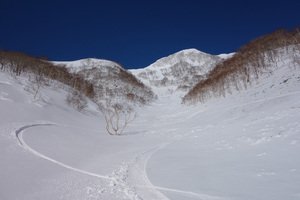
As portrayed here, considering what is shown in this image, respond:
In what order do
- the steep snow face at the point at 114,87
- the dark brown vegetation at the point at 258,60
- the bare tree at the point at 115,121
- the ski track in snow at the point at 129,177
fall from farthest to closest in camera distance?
the steep snow face at the point at 114,87
the dark brown vegetation at the point at 258,60
the bare tree at the point at 115,121
the ski track in snow at the point at 129,177

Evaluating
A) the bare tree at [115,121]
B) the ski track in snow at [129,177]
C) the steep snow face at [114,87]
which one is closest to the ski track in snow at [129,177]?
the ski track in snow at [129,177]

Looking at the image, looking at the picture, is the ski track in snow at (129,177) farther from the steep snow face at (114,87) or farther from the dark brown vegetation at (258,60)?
the steep snow face at (114,87)

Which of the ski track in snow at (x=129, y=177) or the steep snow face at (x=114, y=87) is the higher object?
the steep snow face at (x=114, y=87)

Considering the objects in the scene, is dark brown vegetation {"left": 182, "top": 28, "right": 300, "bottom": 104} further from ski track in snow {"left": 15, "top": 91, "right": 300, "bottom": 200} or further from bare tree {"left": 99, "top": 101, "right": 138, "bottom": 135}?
ski track in snow {"left": 15, "top": 91, "right": 300, "bottom": 200}

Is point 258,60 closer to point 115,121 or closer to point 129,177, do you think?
point 115,121

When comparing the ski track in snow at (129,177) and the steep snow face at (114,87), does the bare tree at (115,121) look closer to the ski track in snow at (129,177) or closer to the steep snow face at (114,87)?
the ski track in snow at (129,177)

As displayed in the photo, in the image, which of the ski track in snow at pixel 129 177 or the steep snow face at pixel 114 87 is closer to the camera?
the ski track in snow at pixel 129 177

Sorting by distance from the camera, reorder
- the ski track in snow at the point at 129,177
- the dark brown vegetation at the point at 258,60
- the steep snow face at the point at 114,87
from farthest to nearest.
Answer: the steep snow face at the point at 114,87 → the dark brown vegetation at the point at 258,60 → the ski track in snow at the point at 129,177

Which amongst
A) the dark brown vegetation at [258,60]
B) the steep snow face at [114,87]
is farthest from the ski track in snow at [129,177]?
the steep snow face at [114,87]

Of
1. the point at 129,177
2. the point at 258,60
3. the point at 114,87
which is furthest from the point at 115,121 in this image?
the point at 114,87

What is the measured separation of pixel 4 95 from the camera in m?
16.0

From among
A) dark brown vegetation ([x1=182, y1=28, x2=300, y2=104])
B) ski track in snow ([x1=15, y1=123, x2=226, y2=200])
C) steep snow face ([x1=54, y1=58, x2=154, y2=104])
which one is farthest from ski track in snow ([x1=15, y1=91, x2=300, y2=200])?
steep snow face ([x1=54, y1=58, x2=154, y2=104])

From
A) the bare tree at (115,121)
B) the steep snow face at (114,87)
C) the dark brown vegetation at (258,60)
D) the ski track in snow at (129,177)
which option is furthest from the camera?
the steep snow face at (114,87)

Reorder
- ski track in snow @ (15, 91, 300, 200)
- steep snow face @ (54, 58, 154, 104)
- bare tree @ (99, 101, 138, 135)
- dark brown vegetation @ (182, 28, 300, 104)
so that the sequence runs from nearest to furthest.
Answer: ski track in snow @ (15, 91, 300, 200), bare tree @ (99, 101, 138, 135), dark brown vegetation @ (182, 28, 300, 104), steep snow face @ (54, 58, 154, 104)
